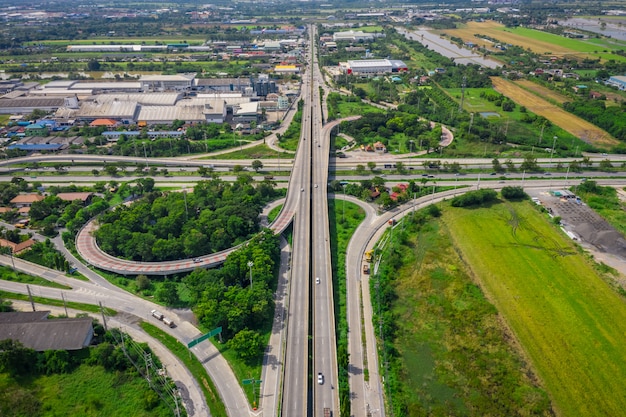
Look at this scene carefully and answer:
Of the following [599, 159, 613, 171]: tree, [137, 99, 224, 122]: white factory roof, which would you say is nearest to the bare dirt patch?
→ [599, 159, 613, 171]: tree

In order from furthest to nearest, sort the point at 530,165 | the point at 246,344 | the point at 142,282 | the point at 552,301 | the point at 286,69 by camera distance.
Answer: the point at 286,69
the point at 530,165
the point at 142,282
the point at 552,301
the point at 246,344

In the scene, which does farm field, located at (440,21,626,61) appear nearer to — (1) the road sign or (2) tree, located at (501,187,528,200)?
(2) tree, located at (501,187,528,200)

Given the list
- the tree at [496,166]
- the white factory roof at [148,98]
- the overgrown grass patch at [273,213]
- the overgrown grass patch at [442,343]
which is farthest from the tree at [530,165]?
the white factory roof at [148,98]

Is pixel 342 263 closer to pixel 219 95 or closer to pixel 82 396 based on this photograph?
pixel 82 396

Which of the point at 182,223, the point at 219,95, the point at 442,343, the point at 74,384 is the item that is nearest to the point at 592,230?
the point at 442,343

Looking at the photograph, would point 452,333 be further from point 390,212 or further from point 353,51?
point 353,51

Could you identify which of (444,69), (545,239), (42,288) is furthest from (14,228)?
(444,69)
